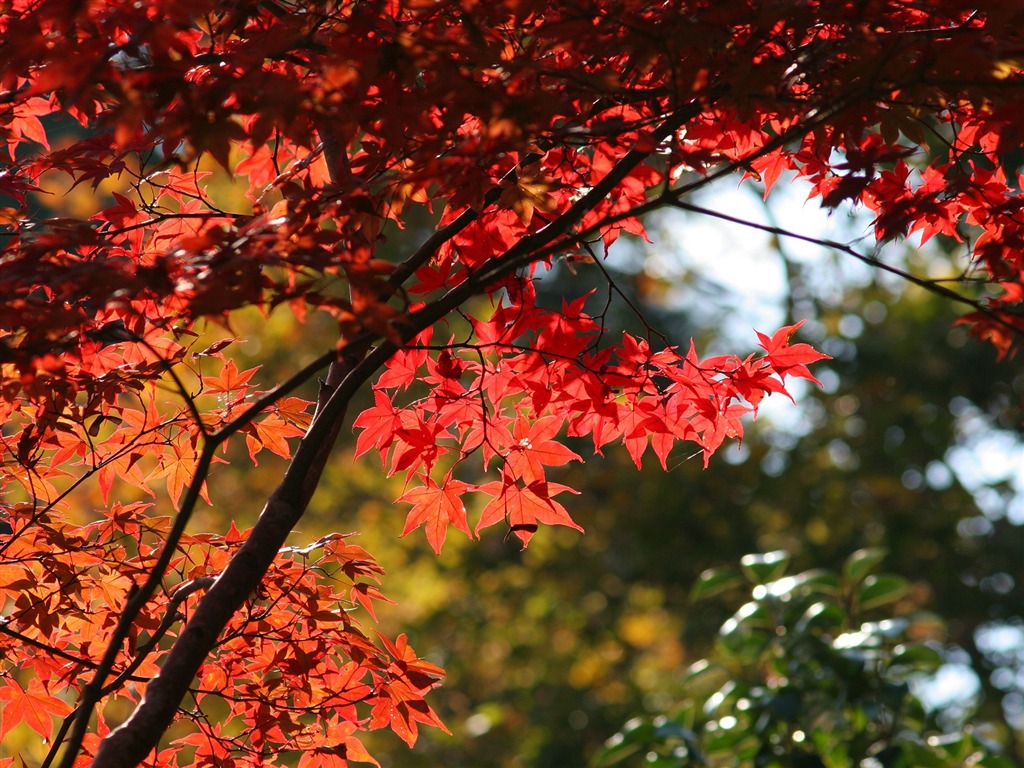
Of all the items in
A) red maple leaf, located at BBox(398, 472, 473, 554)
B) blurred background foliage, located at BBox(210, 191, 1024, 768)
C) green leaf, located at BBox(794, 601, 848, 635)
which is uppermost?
blurred background foliage, located at BBox(210, 191, 1024, 768)

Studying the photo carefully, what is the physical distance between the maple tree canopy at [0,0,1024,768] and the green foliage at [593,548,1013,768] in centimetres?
190

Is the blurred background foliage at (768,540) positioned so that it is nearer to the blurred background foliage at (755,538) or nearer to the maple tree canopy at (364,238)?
the blurred background foliage at (755,538)

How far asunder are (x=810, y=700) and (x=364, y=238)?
2662 millimetres

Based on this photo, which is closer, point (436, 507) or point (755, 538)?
point (436, 507)

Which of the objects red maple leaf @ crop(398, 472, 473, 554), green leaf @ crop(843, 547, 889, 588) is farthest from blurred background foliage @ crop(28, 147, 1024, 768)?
red maple leaf @ crop(398, 472, 473, 554)

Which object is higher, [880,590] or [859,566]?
[859,566]

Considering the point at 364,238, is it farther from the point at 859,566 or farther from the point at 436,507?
the point at 859,566

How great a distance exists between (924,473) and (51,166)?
8307 mm

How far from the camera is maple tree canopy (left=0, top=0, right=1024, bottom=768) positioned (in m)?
1.25

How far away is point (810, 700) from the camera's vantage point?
3.43 meters

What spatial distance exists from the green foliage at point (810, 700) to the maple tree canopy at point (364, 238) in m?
1.90

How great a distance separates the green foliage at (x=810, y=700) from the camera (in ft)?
10.9

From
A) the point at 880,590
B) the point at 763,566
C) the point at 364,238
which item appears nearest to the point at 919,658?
the point at 880,590

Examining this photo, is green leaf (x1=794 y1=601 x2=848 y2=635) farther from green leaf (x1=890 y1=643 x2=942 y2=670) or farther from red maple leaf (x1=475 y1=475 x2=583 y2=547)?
red maple leaf (x1=475 y1=475 x2=583 y2=547)
